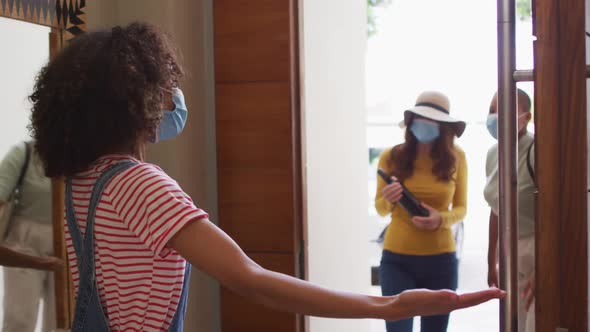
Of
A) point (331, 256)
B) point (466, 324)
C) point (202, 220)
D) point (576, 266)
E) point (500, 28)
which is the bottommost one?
point (466, 324)

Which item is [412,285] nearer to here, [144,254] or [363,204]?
[363,204]

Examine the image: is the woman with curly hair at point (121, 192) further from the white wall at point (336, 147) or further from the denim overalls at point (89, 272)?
the white wall at point (336, 147)

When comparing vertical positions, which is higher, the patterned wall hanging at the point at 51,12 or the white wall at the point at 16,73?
the patterned wall hanging at the point at 51,12

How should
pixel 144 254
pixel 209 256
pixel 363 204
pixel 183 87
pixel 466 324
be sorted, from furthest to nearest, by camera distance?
pixel 466 324, pixel 363 204, pixel 183 87, pixel 144 254, pixel 209 256

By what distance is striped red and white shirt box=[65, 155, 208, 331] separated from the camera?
3.65 ft

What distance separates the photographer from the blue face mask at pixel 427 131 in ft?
10.5

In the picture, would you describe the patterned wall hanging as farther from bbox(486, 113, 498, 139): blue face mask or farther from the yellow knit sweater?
the yellow knit sweater

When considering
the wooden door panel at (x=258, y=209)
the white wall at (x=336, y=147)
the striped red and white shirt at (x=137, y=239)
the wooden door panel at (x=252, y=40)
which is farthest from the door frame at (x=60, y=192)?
the striped red and white shirt at (x=137, y=239)

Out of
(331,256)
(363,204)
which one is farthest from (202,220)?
(363,204)

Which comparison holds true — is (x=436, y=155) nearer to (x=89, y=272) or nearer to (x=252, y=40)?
(x=252, y=40)

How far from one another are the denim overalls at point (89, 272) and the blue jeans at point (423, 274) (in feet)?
6.48

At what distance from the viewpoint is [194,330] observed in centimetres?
258

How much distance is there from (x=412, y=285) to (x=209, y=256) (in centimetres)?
223

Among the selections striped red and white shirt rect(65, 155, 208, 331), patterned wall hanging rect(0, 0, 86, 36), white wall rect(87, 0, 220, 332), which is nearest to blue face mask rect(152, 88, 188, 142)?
striped red and white shirt rect(65, 155, 208, 331)
